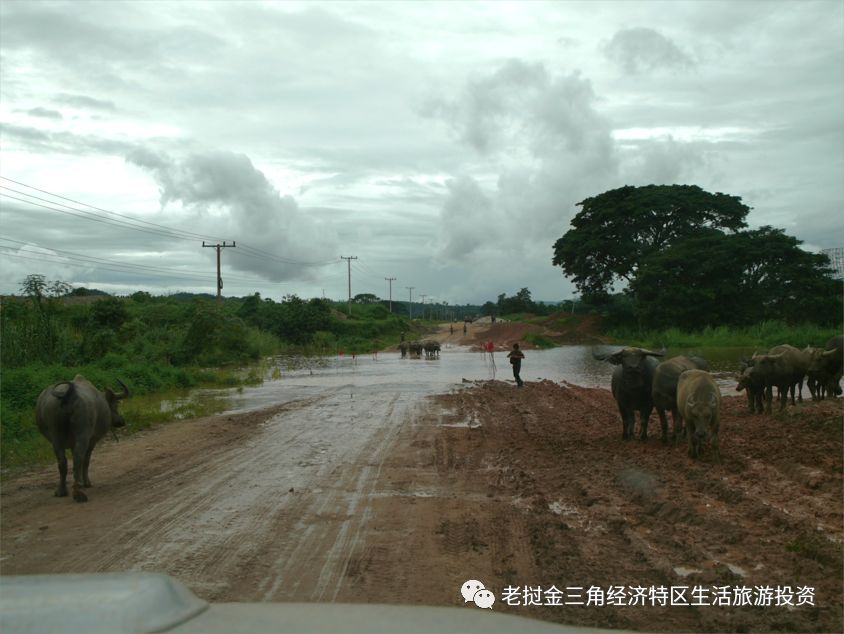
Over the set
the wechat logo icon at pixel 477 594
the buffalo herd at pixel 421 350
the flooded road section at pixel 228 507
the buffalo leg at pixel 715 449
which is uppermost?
the buffalo herd at pixel 421 350

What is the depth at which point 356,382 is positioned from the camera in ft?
93.5

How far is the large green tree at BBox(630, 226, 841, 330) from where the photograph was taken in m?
48.7

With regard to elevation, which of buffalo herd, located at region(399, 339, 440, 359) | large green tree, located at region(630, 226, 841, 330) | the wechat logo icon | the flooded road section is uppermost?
large green tree, located at region(630, 226, 841, 330)

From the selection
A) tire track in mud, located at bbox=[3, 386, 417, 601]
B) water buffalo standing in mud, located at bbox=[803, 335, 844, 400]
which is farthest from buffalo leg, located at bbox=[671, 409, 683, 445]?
water buffalo standing in mud, located at bbox=[803, 335, 844, 400]

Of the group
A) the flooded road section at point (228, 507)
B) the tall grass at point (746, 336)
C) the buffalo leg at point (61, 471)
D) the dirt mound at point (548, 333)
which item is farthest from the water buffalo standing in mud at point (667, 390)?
the dirt mound at point (548, 333)

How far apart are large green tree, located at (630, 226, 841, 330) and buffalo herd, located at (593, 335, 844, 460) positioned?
32244 mm

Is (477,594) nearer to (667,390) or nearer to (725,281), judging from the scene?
(667,390)

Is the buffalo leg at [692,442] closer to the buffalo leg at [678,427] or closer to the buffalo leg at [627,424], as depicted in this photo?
the buffalo leg at [678,427]

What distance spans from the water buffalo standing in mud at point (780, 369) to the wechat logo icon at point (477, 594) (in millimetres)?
12106

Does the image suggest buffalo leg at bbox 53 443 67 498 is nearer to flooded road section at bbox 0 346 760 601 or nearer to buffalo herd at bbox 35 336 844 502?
buffalo herd at bbox 35 336 844 502

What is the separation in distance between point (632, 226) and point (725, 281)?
11819 millimetres

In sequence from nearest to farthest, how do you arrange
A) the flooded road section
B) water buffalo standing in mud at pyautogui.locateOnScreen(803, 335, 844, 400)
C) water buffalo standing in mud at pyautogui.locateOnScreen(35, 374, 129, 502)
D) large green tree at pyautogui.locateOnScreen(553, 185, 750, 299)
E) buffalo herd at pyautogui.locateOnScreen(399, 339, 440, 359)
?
1. the flooded road section
2. water buffalo standing in mud at pyautogui.locateOnScreen(35, 374, 129, 502)
3. water buffalo standing in mud at pyautogui.locateOnScreen(803, 335, 844, 400)
4. buffalo herd at pyautogui.locateOnScreen(399, 339, 440, 359)
5. large green tree at pyautogui.locateOnScreen(553, 185, 750, 299)

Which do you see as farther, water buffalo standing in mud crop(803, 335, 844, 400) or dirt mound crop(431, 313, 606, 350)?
dirt mound crop(431, 313, 606, 350)

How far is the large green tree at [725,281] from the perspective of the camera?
160ft
